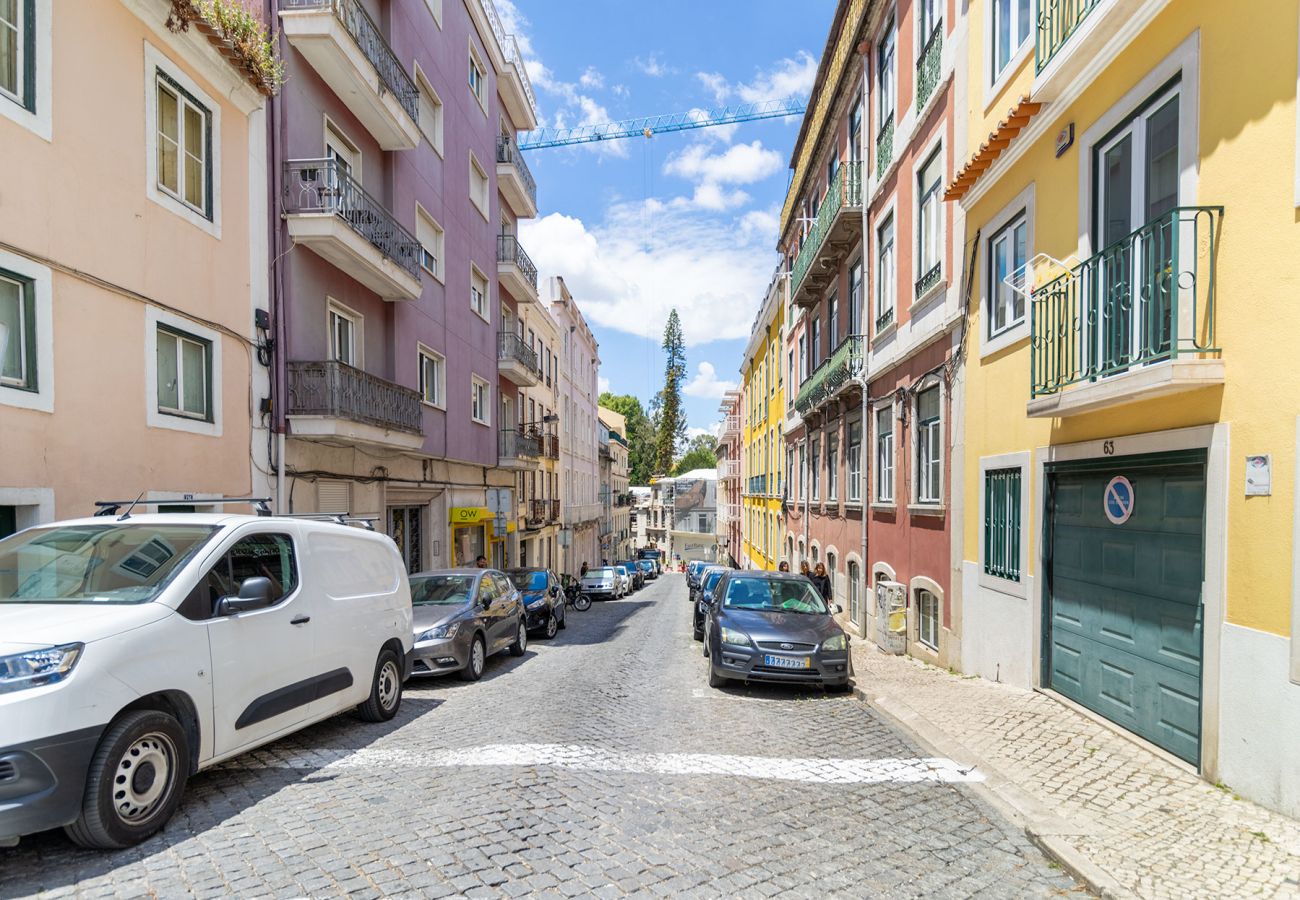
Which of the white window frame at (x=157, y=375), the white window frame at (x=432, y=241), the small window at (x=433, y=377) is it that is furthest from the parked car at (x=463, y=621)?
the white window frame at (x=432, y=241)

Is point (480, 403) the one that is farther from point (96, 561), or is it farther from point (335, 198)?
point (96, 561)

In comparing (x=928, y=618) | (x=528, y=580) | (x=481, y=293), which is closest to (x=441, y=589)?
(x=528, y=580)

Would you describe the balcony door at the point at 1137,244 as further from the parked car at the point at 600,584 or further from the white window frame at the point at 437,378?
the parked car at the point at 600,584

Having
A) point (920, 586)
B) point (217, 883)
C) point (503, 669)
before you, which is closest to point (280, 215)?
point (503, 669)

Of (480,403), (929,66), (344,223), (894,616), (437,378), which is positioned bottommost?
(894,616)

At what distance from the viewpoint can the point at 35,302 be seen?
7.07 metres

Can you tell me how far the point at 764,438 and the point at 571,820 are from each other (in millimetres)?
29550

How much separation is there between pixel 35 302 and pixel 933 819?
8.90 metres

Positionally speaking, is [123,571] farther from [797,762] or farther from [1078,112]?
[1078,112]

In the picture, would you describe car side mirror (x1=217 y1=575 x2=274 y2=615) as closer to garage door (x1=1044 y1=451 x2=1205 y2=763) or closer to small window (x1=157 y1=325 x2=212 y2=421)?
small window (x1=157 y1=325 x2=212 y2=421)

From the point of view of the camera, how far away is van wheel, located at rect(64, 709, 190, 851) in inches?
153

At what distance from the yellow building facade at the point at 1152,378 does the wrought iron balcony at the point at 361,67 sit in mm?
9892

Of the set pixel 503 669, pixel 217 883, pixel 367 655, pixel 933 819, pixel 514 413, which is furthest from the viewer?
pixel 514 413

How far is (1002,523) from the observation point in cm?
884
